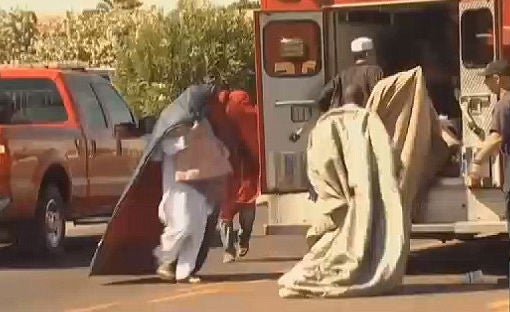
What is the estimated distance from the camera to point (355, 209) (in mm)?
11344

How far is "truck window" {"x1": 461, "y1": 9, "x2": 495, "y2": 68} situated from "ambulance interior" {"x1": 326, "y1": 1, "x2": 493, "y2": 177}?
0.83m

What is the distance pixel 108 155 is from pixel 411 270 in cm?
439

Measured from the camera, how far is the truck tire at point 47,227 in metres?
14.8

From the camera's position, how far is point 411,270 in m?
13.2

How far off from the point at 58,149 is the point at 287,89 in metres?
3.28

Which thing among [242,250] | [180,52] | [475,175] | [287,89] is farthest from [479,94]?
[180,52]

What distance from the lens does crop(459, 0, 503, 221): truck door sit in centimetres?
1183

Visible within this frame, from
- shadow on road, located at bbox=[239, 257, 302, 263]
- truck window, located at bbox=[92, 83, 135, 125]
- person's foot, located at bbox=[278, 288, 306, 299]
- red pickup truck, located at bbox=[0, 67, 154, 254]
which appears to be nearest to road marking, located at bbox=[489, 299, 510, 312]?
person's foot, located at bbox=[278, 288, 306, 299]

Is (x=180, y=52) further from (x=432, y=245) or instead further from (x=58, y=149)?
(x=58, y=149)

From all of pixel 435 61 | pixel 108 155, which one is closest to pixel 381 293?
pixel 435 61

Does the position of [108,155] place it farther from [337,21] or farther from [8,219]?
[337,21]

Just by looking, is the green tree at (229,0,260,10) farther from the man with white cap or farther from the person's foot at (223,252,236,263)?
the man with white cap

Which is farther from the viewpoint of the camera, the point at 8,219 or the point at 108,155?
the point at 108,155

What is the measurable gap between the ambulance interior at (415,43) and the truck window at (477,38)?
0.83m
